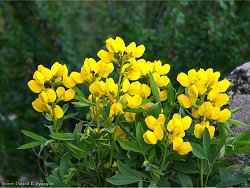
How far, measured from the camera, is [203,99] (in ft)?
5.35

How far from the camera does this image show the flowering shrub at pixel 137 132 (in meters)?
1.57

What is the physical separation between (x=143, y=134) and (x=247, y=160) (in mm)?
584

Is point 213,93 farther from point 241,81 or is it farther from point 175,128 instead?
point 241,81

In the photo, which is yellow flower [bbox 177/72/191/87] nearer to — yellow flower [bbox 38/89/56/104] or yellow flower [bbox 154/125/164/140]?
yellow flower [bbox 154/125/164/140]

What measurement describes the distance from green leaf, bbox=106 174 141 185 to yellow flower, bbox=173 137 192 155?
162 millimetres

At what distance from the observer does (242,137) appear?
1.67 m

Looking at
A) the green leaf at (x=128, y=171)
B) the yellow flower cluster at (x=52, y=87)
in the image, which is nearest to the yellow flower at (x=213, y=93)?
the green leaf at (x=128, y=171)

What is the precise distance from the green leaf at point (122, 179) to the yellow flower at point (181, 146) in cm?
16

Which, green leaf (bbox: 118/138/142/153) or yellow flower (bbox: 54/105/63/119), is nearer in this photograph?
green leaf (bbox: 118/138/142/153)

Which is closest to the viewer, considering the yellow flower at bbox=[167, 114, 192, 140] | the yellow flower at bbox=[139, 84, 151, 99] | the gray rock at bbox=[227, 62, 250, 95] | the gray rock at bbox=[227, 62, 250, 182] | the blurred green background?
the yellow flower at bbox=[167, 114, 192, 140]

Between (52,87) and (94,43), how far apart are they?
3091 mm

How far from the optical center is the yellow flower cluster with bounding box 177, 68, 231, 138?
1587 millimetres

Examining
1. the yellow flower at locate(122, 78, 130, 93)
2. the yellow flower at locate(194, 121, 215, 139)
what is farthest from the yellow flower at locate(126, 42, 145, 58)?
the yellow flower at locate(194, 121, 215, 139)

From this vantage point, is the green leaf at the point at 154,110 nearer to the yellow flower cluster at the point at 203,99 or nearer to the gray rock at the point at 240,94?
the yellow flower cluster at the point at 203,99
